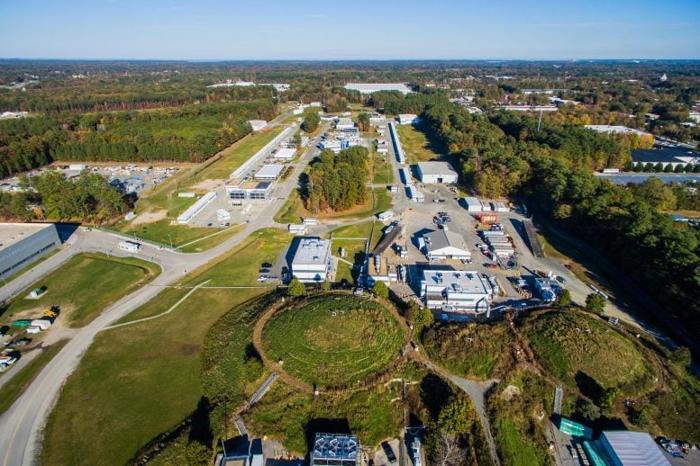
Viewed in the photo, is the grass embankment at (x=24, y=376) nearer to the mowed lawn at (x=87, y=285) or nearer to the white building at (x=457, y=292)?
the mowed lawn at (x=87, y=285)

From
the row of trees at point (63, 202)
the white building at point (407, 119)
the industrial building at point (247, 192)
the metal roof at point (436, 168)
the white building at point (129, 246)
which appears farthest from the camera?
the white building at point (407, 119)

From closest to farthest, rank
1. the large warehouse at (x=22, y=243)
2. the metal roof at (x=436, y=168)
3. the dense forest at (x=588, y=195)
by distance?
the dense forest at (x=588, y=195), the large warehouse at (x=22, y=243), the metal roof at (x=436, y=168)

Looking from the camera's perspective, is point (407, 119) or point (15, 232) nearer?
point (15, 232)

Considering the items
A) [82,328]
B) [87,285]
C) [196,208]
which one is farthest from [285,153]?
[82,328]

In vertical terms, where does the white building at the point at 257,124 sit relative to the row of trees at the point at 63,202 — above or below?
above

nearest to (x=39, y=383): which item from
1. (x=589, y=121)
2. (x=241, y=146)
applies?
(x=241, y=146)

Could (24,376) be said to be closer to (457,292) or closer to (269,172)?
(457,292)

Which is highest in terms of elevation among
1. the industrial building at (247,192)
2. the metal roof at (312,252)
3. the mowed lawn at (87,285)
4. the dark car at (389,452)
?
the industrial building at (247,192)

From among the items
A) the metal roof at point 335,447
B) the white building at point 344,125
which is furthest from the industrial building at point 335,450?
the white building at point 344,125
